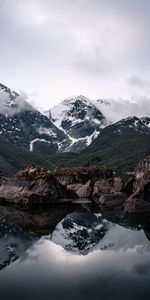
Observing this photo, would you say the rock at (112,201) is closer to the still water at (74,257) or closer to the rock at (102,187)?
the rock at (102,187)

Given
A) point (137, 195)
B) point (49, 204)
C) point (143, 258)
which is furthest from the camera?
point (49, 204)

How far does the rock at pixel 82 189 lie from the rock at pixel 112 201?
16786mm

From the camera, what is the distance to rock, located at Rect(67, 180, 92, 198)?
124 metres

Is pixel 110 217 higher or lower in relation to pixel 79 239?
higher

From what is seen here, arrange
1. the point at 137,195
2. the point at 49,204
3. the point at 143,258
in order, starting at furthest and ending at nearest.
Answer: the point at 49,204 < the point at 137,195 < the point at 143,258

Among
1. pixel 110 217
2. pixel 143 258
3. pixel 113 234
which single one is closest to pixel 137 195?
pixel 110 217

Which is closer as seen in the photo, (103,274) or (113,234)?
(103,274)

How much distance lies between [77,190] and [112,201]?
→ 987 inches

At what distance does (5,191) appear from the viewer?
379 feet

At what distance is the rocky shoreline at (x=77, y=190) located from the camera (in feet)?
325

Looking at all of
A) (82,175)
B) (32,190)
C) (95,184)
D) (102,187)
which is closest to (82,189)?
(95,184)

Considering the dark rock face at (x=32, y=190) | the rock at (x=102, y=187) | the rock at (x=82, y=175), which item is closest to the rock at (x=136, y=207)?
the dark rock face at (x=32, y=190)

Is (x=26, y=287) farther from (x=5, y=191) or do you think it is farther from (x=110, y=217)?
(x=5, y=191)

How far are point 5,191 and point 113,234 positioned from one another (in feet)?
184
